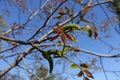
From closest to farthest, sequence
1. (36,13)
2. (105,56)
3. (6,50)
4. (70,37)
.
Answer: (70,37)
(105,56)
(6,50)
(36,13)

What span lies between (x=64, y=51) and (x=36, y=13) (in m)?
2.72

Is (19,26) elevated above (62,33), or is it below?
below

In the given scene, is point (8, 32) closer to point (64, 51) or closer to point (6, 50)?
point (6, 50)

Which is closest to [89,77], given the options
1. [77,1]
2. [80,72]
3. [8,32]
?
[80,72]

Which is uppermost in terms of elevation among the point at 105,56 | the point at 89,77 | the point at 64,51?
the point at 64,51

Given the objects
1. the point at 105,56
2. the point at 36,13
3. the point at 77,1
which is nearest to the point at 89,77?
the point at 105,56

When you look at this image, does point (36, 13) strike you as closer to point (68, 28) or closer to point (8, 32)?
point (8, 32)

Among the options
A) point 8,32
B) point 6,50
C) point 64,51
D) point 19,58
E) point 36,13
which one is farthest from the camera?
point 36,13

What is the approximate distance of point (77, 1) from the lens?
3.33 metres

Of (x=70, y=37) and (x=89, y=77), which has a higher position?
(x=70, y=37)

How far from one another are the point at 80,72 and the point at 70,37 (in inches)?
7.4

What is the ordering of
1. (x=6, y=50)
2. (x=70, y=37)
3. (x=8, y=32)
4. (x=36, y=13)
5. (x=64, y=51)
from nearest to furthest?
(x=70, y=37) → (x=64, y=51) → (x=6, y=50) → (x=8, y=32) → (x=36, y=13)

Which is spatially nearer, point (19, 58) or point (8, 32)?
point (19, 58)

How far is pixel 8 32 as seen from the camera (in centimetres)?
363
